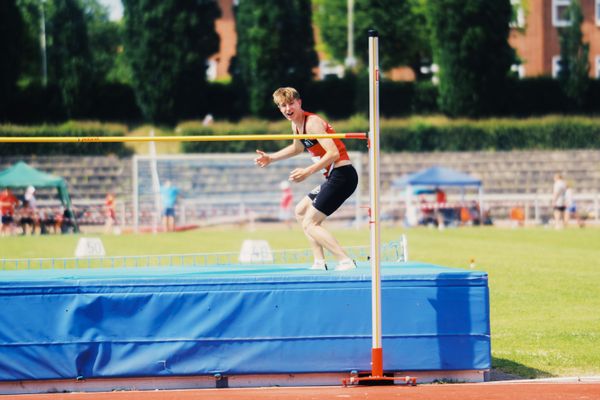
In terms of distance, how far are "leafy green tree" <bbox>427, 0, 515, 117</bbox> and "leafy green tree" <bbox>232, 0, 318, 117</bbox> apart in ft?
17.2

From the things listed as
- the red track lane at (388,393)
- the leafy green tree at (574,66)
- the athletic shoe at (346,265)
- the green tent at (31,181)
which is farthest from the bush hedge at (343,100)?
the red track lane at (388,393)

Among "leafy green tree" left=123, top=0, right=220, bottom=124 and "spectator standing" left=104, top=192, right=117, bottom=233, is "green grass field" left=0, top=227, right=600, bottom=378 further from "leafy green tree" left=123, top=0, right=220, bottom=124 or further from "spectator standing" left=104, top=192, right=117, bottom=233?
"leafy green tree" left=123, top=0, right=220, bottom=124

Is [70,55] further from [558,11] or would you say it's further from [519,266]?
[519,266]

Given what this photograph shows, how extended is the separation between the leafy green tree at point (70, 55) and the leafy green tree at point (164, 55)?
1.77 m

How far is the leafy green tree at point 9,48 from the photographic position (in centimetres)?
4722

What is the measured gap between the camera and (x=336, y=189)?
10.3m

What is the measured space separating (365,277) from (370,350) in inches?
22.5

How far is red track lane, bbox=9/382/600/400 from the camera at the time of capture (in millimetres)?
8781

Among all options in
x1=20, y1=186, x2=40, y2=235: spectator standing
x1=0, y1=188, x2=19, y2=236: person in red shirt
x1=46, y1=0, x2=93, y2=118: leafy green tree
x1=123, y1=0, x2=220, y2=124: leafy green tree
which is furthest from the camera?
x1=46, y1=0, x2=93, y2=118: leafy green tree

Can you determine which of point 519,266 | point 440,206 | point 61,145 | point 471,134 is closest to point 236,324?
point 519,266

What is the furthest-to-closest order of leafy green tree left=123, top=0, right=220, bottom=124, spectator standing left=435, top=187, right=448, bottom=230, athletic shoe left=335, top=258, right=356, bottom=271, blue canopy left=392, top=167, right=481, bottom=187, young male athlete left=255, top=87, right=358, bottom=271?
leafy green tree left=123, top=0, right=220, bottom=124 → blue canopy left=392, top=167, right=481, bottom=187 → spectator standing left=435, top=187, right=448, bottom=230 → athletic shoe left=335, top=258, right=356, bottom=271 → young male athlete left=255, top=87, right=358, bottom=271

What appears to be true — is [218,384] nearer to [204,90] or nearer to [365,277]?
[365,277]

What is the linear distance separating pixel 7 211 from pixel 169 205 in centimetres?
468

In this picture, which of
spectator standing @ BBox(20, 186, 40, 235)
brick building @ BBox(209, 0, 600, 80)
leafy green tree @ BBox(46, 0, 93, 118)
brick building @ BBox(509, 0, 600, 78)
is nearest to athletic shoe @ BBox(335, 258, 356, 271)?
spectator standing @ BBox(20, 186, 40, 235)
